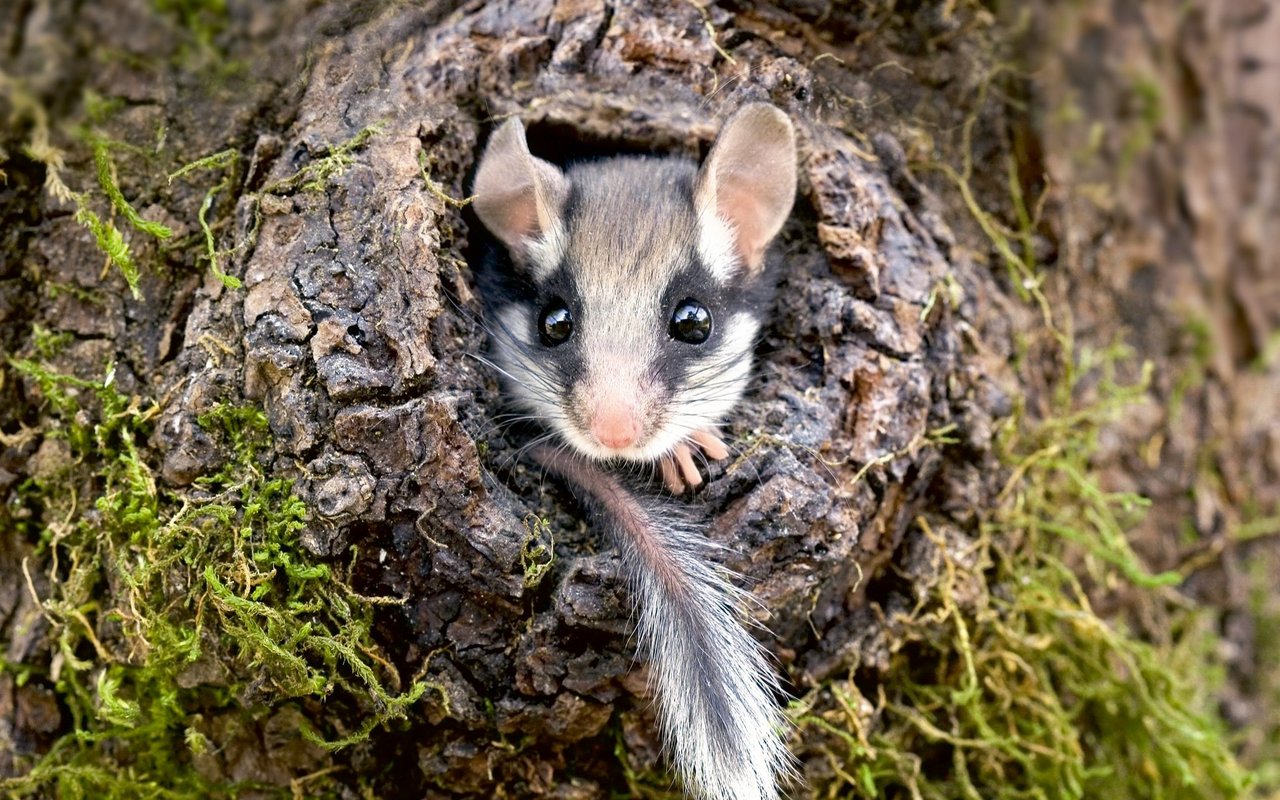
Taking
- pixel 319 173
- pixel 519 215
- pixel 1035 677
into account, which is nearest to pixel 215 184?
pixel 319 173

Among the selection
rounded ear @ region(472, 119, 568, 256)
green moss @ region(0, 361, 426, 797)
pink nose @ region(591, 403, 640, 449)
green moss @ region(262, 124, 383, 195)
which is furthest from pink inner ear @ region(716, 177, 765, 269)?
green moss @ region(0, 361, 426, 797)

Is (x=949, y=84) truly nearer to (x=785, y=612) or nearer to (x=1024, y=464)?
(x=1024, y=464)

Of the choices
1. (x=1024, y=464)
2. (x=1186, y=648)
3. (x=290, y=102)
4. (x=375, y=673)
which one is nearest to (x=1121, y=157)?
(x=1024, y=464)

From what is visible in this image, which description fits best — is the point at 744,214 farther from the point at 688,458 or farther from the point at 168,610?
the point at 168,610

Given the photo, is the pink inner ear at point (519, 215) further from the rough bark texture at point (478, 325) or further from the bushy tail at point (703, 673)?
the bushy tail at point (703, 673)

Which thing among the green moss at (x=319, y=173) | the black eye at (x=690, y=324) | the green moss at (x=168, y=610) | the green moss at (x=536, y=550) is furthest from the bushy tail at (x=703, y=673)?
the green moss at (x=319, y=173)
